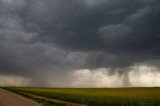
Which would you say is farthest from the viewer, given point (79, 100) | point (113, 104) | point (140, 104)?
point (79, 100)

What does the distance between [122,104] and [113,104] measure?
164cm

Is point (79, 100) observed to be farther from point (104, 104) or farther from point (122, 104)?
point (122, 104)

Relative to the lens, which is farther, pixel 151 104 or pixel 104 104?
pixel 104 104

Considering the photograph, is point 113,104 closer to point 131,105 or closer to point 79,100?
point 131,105

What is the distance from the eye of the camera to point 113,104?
37.2 metres

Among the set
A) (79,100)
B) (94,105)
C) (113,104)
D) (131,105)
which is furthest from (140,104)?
(79,100)

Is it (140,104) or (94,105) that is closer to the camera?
(140,104)

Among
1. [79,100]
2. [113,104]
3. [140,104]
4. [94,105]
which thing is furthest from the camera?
[79,100]

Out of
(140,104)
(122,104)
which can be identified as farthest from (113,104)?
(140,104)

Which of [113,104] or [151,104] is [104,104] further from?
[151,104]

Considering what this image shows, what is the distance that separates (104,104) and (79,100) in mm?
11136

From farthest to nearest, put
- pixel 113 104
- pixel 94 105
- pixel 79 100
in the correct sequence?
pixel 79 100 < pixel 94 105 < pixel 113 104

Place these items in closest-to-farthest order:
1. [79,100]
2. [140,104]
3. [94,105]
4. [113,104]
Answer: [140,104] < [113,104] < [94,105] < [79,100]

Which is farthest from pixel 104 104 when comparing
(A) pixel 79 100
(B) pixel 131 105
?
(A) pixel 79 100
